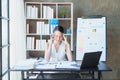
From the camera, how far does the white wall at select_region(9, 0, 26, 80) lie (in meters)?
4.72

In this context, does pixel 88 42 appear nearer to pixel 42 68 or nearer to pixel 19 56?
pixel 19 56

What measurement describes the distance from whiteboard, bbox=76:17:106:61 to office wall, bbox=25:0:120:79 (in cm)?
47

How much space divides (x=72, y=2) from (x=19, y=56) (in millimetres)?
1801

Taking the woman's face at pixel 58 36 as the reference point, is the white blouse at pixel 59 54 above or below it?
below

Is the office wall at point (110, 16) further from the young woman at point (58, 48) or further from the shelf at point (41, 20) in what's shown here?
the young woman at point (58, 48)

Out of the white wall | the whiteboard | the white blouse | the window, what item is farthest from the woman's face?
the whiteboard

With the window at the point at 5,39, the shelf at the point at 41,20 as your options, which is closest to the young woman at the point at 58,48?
the window at the point at 5,39

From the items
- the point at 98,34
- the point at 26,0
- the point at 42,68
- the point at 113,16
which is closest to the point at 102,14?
the point at 113,16

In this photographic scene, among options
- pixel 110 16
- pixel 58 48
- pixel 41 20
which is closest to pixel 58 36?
pixel 58 48

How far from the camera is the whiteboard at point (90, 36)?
5480mm

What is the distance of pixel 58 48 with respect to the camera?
425cm

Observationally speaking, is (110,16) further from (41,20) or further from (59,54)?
(59,54)

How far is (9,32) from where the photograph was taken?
455 centimetres

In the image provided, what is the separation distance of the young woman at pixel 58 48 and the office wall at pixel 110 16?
1.80m
